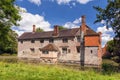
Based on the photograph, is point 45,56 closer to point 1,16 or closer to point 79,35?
point 79,35

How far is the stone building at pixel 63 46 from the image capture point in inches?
2287

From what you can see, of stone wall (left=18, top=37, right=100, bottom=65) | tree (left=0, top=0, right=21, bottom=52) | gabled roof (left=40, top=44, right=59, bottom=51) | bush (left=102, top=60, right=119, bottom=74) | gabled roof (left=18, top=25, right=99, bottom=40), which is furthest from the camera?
gabled roof (left=40, top=44, right=59, bottom=51)

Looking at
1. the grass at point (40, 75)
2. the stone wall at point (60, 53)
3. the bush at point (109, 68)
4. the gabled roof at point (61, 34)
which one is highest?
the gabled roof at point (61, 34)

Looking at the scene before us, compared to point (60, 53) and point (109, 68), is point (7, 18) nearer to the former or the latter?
point (109, 68)

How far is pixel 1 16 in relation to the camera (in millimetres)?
31797

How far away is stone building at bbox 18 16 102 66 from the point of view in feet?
191

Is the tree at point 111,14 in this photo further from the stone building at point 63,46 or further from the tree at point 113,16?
the stone building at point 63,46

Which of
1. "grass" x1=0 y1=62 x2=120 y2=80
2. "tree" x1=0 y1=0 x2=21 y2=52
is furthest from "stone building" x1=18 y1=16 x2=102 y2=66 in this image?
"grass" x1=0 y1=62 x2=120 y2=80

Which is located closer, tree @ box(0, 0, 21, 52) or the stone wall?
tree @ box(0, 0, 21, 52)

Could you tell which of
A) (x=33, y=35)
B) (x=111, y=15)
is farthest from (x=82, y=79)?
(x=33, y=35)

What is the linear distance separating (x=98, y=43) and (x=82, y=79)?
44.3 meters

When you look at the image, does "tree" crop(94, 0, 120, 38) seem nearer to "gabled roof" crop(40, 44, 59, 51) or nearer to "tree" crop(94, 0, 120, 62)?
"tree" crop(94, 0, 120, 62)

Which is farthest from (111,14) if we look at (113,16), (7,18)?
(7,18)

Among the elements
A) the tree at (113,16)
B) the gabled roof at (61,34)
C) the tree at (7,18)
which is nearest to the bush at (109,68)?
the tree at (113,16)
